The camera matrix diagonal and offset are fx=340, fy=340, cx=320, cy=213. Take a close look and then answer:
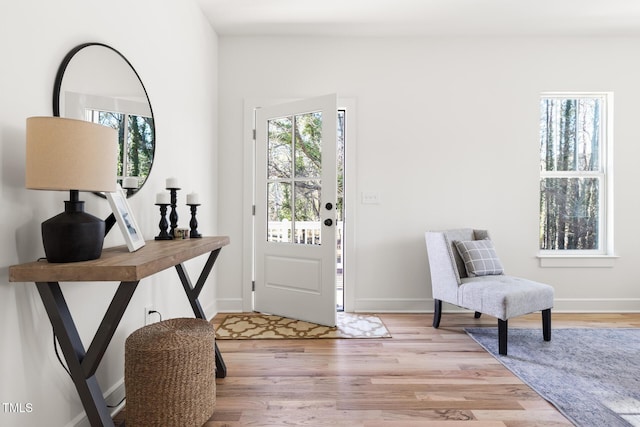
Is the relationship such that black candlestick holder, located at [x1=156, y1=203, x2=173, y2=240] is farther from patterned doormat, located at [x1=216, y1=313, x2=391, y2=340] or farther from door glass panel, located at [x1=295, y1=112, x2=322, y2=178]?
door glass panel, located at [x1=295, y1=112, x2=322, y2=178]

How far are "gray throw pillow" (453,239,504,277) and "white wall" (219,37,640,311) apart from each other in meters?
0.49

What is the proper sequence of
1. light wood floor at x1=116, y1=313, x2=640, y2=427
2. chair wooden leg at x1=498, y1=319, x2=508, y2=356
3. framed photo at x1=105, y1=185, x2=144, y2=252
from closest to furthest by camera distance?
1. framed photo at x1=105, y1=185, x2=144, y2=252
2. light wood floor at x1=116, y1=313, x2=640, y2=427
3. chair wooden leg at x1=498, y1=319, x2=508, y2=356

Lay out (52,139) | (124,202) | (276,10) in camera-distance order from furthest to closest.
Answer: (276,10)
(124,202)
(52,139)

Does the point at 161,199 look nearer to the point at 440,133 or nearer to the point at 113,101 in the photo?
the point at 113,101

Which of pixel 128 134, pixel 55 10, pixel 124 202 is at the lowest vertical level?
pixel 124 202

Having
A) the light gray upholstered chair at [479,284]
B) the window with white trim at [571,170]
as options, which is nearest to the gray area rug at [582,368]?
the light gray upholstered chair at [479,284]

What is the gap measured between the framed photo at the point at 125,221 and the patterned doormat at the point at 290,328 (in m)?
1.35

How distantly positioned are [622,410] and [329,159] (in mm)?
2318

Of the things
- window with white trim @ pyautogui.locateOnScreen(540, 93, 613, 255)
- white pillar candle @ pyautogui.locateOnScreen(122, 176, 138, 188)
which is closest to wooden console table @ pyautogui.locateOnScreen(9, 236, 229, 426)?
white pillar candle @ pyautogui.locateOnScreen(122, 176, 138, 188)

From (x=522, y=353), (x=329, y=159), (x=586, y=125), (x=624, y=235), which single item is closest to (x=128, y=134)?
(x=329, y=159)

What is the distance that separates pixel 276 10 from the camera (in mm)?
2830

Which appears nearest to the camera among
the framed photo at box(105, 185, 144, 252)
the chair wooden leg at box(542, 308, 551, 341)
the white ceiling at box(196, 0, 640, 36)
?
the framed photo at box(105, 185, 144, 252)

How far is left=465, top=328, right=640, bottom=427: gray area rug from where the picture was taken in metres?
1.67

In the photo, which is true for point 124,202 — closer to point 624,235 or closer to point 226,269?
point 226,269
